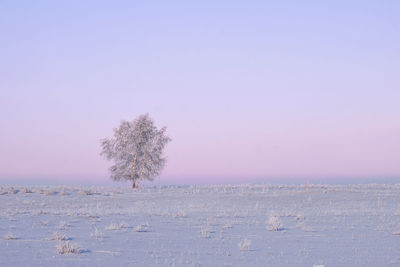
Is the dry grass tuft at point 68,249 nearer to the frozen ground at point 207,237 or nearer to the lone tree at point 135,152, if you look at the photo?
the frozen ground at point 207,237

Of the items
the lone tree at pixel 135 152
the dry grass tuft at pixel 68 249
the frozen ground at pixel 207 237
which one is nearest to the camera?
the frozen ground at pixel 207 237

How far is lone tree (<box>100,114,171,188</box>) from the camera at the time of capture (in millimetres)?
56000

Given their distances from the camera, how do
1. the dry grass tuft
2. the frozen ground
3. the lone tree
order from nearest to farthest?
1. the frozen ground
2. the dry grass tuft
3. the lone tree

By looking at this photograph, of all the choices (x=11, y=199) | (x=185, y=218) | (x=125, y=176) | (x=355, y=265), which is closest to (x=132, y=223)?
(x=185, y=218)

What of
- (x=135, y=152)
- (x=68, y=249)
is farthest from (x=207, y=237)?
(x=135, y=152)

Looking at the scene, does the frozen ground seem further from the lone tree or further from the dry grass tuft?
the lone tree

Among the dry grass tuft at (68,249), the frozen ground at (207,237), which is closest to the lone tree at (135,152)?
the frozen ground at (207,237)

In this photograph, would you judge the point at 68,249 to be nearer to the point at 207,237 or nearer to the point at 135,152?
the point at 207,237

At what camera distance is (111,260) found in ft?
43.8

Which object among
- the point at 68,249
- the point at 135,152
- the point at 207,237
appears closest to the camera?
the point at 68,249

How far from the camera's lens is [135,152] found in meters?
56.0

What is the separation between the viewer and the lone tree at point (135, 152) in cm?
5600

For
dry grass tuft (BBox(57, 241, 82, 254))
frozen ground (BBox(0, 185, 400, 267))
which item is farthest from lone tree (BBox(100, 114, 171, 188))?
dry grass tuft (BBox(57, 241, 82, 254))

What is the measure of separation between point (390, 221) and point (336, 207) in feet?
26.3
